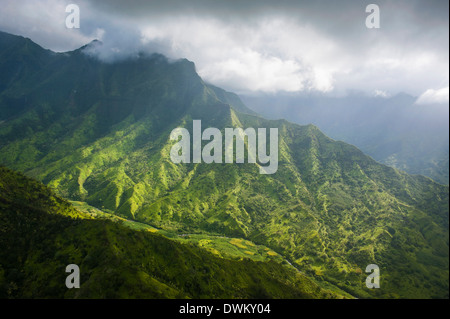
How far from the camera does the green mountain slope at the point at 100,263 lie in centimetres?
8050

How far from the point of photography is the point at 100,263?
88438 millimetres

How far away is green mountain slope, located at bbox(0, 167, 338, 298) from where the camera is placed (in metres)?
80.5
